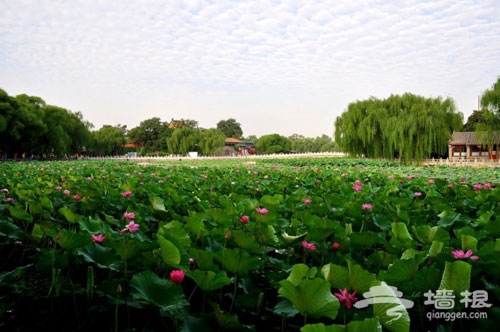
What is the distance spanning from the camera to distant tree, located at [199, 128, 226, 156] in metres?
52.9

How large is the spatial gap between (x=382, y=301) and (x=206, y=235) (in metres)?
0.90

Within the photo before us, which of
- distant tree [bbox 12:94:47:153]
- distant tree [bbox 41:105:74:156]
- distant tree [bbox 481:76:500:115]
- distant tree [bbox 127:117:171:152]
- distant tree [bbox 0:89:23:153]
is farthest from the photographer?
distant tree [bbox 127:117:171:152]

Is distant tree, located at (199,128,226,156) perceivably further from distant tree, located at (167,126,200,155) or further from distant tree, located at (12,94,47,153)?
distant tree, located at (12,94,47,153)

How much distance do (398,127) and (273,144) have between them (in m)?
54.0

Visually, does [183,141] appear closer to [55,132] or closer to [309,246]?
[55,132]

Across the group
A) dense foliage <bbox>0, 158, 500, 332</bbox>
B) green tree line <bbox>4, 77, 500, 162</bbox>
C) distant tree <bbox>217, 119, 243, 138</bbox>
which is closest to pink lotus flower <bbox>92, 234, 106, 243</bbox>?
dense foliage <bbox>0, 158, 500, 332</bbox>

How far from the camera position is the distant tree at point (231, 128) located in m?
92.2

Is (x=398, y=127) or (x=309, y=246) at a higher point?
(x=398, y=127)

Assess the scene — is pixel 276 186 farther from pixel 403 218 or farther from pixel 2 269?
pixel 2 269

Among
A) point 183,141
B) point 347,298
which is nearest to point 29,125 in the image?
point 183,141

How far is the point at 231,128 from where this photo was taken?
9262 centimetres

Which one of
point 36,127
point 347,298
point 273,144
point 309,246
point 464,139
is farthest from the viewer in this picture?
point 273,144

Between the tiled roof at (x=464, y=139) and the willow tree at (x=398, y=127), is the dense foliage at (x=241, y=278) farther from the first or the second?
the tiled roof at (x=464, y=139)

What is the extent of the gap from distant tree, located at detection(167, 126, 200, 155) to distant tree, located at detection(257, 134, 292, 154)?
2233 cm
